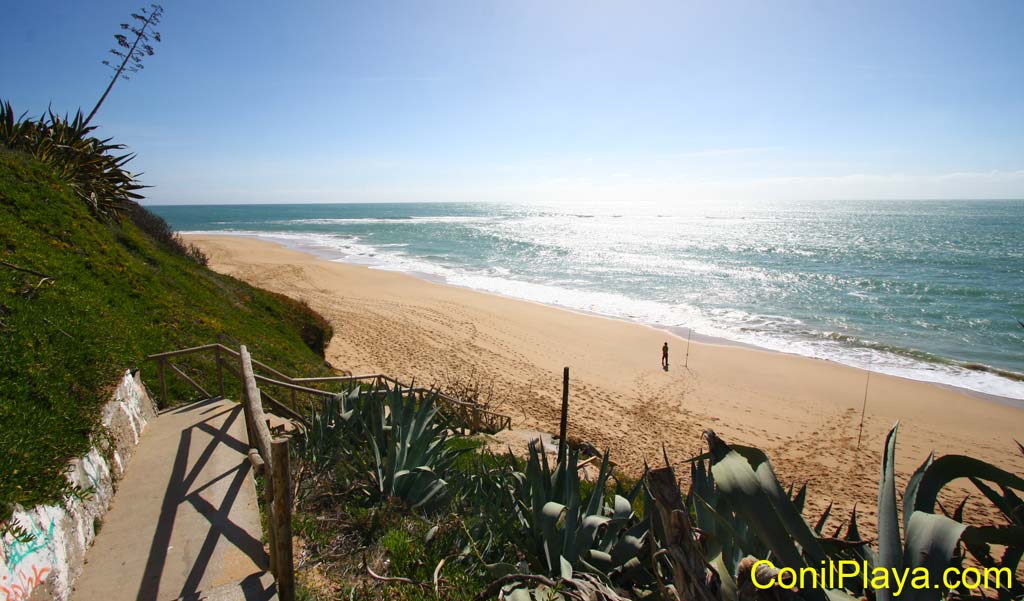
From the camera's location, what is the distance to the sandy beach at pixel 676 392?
1062 cm

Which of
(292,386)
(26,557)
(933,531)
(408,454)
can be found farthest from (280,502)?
(292,386)

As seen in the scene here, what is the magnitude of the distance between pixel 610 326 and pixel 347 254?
97.6ft

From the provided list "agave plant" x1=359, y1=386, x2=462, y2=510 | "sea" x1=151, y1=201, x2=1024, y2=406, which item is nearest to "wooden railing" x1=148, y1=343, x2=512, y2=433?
"agave plant" x1=359, y1=386, x2=462, y2=510

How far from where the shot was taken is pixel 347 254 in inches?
1706

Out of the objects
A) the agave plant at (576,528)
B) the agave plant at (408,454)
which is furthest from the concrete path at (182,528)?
the agave plant at (576,528)

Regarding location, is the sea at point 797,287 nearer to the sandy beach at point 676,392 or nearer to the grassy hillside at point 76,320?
the sandy beach at point 676,392

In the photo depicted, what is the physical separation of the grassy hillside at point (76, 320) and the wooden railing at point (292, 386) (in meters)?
0.30

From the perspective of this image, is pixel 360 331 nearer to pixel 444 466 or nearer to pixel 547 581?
pixel 444 466

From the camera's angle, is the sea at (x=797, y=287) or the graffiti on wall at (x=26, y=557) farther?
the sea at (x=797, y=287)

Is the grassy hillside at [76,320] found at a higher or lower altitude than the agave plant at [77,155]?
lower

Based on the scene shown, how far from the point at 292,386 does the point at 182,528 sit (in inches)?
77.1

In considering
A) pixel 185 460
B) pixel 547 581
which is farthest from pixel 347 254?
pixel 547 581

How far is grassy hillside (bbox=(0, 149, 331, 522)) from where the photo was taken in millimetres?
3465

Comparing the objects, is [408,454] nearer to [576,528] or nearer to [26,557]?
[576,528]
